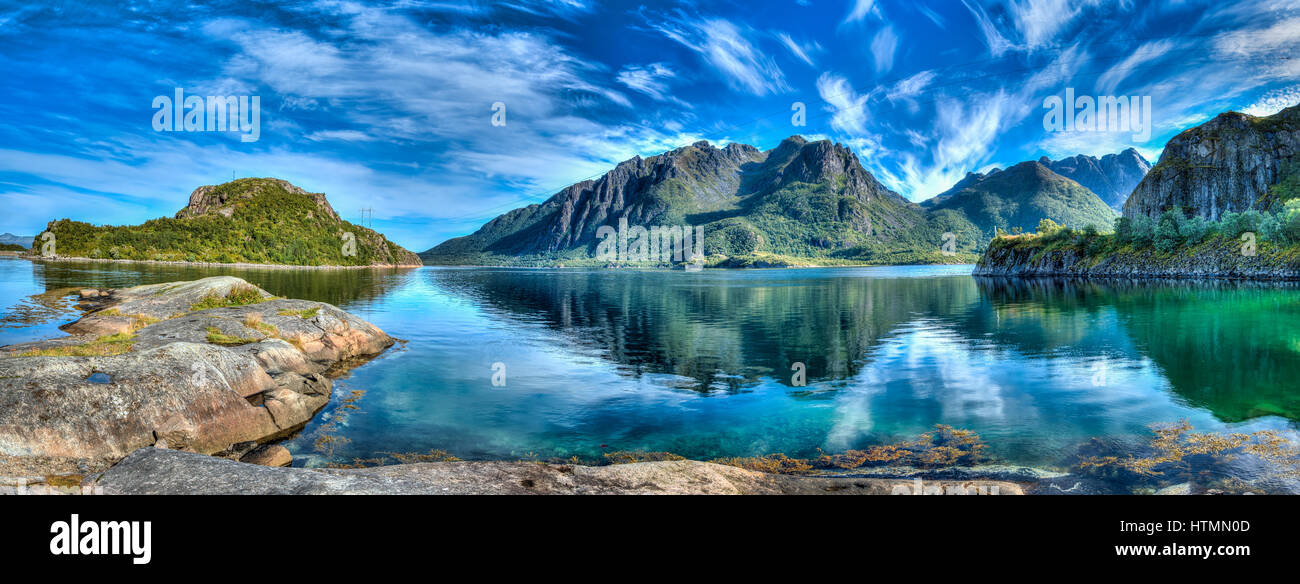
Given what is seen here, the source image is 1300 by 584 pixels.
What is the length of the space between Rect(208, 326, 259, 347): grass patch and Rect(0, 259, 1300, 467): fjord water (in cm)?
493

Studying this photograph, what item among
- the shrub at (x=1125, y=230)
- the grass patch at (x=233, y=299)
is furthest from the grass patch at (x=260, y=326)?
the shrub at (x=1125, y=230)

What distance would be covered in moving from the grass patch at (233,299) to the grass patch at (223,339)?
10050 mm

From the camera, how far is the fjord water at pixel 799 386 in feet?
60.2

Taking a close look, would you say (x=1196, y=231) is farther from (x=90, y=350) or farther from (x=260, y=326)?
(x=90, y=350)

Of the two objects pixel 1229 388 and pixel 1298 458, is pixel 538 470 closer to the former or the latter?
pixel 1298 458

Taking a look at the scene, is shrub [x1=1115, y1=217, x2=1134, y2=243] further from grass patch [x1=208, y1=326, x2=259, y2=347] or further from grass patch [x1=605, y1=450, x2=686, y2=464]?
grass patch [x1=208, y1=326, x2=259, y2=347]

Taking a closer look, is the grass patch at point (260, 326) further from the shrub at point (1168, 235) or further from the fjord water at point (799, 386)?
the shrub at point (1168, 235)

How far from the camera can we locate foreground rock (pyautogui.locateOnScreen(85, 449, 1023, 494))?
788cm

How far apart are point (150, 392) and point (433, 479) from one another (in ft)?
36.2

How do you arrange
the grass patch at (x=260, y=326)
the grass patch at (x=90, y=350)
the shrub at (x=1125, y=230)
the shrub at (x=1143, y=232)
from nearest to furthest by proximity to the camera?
1. the grass patch at (x=90, y=350)
2. the grass patch at (x=260, y=326)
3. the shrub at (x=1143, y=232)
4. the shrub at (x=1125, y=230)

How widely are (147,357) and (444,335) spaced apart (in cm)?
2816

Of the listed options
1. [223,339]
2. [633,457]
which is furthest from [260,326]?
[633,457]
